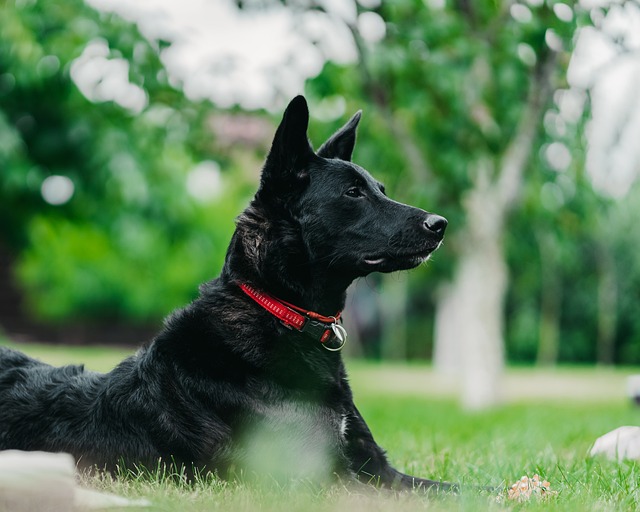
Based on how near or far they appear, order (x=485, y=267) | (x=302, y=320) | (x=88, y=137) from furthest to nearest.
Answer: (x=88, y=137)
(x=485, y=267)
(x=302, y=320)

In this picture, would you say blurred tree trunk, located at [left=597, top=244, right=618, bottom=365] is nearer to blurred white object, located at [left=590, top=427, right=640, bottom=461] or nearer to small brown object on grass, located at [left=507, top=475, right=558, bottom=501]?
blurred white object, located at [left=590, top=427, right=640, bottom=461]

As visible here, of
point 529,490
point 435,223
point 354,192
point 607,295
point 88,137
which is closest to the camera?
point 529,490

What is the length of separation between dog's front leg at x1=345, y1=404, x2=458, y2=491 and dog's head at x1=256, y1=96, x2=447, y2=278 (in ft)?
2.37

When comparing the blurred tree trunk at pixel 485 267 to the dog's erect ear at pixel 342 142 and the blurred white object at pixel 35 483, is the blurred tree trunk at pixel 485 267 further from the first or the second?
the blurred white object at pixel 35 483

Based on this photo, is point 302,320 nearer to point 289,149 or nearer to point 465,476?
point 289,149

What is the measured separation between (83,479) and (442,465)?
5.94ft

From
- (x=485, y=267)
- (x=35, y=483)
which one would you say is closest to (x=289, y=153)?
(x=35, y=483)

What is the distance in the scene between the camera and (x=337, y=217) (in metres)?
3.83

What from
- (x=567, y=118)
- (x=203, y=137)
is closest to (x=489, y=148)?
(x=567, y=118)

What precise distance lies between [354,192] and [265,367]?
97 centimetres

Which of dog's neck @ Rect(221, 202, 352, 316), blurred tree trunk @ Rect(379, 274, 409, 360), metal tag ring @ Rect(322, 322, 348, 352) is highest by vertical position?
dog's neck @ Rect(221, 202, 352, 316)

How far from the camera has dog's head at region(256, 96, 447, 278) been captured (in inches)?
149

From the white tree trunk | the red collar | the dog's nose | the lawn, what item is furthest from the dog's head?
the white tree trunk

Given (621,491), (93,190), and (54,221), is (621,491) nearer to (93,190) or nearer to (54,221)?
(93,190)
